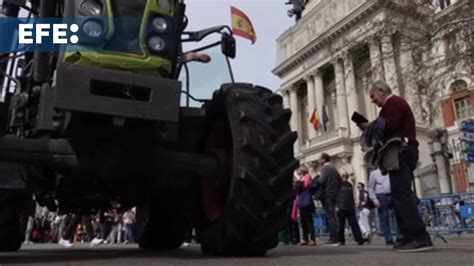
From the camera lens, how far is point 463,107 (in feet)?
143

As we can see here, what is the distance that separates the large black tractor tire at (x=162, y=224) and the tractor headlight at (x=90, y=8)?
246 centimetres

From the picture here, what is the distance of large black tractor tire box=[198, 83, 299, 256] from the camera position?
3725mm

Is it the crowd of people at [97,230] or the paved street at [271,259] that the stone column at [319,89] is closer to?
the crowd of people at [97,230]

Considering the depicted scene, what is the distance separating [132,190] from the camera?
14.6 feet

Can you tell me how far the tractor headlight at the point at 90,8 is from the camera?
143 inches

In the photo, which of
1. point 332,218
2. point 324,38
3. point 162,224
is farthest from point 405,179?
point 324,38

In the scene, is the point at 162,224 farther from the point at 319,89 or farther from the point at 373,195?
the point at 319,89

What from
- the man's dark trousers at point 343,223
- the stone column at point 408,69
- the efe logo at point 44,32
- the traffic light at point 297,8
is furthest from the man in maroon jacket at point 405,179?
the traffic light at point 297,8

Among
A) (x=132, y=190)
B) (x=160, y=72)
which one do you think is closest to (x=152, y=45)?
(x=160, y=72)

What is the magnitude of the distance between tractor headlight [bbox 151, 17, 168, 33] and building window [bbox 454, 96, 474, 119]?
43179 mm

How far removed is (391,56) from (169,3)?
11.7 meters

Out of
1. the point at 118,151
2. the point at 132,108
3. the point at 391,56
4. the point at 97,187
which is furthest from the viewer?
the point at 391,56

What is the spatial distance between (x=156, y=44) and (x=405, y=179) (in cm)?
294

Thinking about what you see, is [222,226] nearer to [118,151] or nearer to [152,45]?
[118,151]
